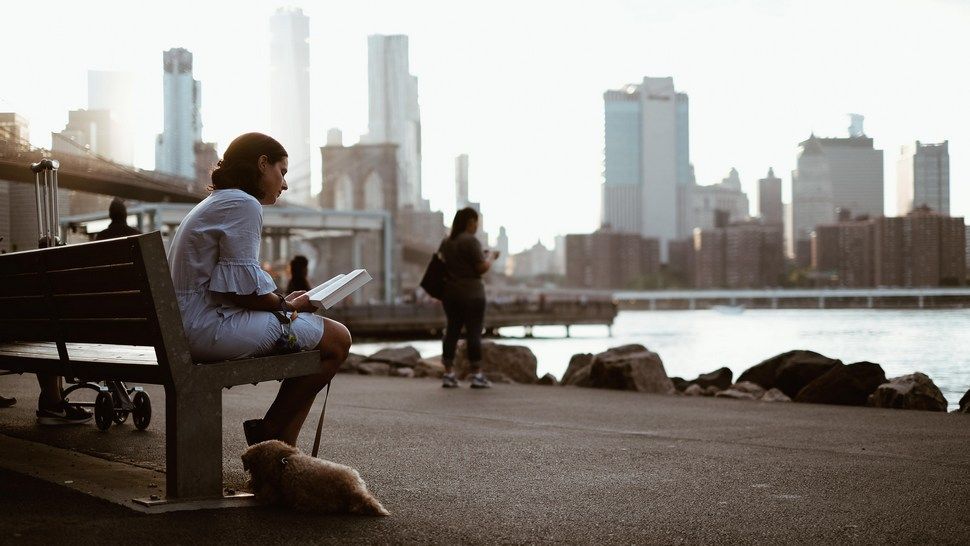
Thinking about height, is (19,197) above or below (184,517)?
above

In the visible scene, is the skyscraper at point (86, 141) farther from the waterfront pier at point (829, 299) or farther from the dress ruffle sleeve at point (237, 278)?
the waterfront pier at point (829, 299)

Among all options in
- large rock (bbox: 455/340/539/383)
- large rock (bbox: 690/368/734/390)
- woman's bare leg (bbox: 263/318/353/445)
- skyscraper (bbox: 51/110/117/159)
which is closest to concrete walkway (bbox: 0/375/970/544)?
woman's bare leg (bbox: 263/318/353/445)

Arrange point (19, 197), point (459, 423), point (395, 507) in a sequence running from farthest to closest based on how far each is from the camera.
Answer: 1. point (19, 197)
2. point (459, 423)
3. point (395, 507)

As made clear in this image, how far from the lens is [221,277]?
140 inches

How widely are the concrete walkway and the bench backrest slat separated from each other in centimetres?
55

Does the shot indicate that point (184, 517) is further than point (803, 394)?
No

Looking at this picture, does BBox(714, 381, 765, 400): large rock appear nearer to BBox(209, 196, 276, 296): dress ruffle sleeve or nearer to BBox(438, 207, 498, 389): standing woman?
BBox(438, 207, 498, 389): standing woman

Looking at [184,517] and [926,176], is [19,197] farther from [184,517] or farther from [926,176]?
[926,176]

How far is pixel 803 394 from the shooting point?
8.88m

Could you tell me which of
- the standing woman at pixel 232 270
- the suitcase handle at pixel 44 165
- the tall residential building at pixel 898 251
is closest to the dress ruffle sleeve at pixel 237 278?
the standing woman at pixel 232 270

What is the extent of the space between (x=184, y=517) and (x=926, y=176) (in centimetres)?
11146

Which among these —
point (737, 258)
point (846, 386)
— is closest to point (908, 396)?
point (846, 386)

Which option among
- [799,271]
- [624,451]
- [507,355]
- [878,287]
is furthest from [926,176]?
[624,451]

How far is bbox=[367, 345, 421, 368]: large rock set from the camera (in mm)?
13906
